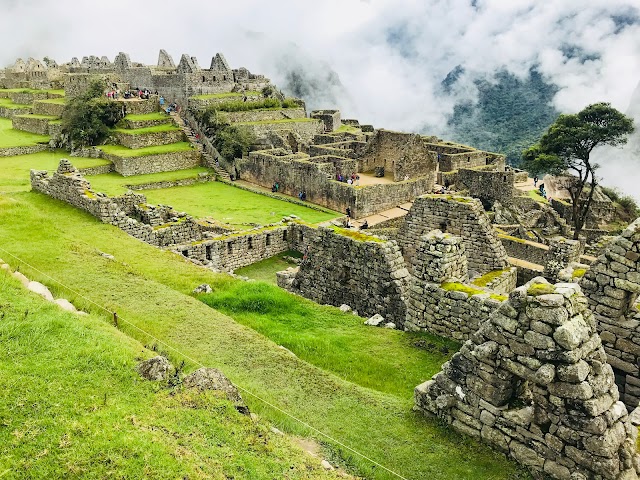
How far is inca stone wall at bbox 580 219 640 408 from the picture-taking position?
7965 millimetres

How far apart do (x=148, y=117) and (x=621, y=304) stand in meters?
45.5

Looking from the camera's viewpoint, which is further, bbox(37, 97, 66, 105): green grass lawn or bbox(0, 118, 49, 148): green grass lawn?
bbox(37, 97, 66, 105): green grass lawn

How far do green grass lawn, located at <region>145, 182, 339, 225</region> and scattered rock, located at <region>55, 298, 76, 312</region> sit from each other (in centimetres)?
1645

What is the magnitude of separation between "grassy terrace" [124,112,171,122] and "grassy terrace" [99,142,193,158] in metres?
3.80

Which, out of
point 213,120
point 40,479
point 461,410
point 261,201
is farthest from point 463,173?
point 40,479

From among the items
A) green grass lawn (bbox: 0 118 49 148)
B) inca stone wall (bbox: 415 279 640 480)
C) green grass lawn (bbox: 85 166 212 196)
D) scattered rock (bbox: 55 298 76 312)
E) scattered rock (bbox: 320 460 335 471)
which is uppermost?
inca stone wall (bbox: 415 279 640 480)

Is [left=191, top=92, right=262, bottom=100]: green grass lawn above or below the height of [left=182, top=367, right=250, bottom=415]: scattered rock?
above

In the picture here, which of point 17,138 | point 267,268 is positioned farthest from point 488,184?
point 17,138

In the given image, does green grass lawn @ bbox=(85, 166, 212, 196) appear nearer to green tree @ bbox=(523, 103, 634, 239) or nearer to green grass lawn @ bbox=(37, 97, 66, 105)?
green grass lawn @ bbox=(37, 97, 66, 105)

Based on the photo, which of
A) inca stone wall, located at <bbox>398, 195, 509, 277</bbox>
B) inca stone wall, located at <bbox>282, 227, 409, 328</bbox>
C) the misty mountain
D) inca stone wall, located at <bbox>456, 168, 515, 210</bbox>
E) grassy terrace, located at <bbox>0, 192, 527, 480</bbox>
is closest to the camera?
grassy terrace, located at <bbox>0, 192, 527, 480</bbox>

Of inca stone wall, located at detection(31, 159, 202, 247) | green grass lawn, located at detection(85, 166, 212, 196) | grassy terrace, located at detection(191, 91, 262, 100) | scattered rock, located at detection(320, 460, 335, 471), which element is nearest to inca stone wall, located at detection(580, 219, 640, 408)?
scattered rock, located at detection(320, 460, 335, 471)

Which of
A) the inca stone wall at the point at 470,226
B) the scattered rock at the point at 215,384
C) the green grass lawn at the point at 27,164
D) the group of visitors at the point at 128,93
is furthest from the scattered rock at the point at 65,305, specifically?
the group of visitors at the point at 128,93

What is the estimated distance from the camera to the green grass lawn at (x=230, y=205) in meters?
29.1

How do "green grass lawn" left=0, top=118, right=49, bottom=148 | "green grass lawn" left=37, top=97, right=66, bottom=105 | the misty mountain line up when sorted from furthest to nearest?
1. the misty mountain
2. "green grass lawn" left=37, top=97, right=66, bottom=105
3. "green grass lawn" left=0, top=118, right=49, bottom=148
